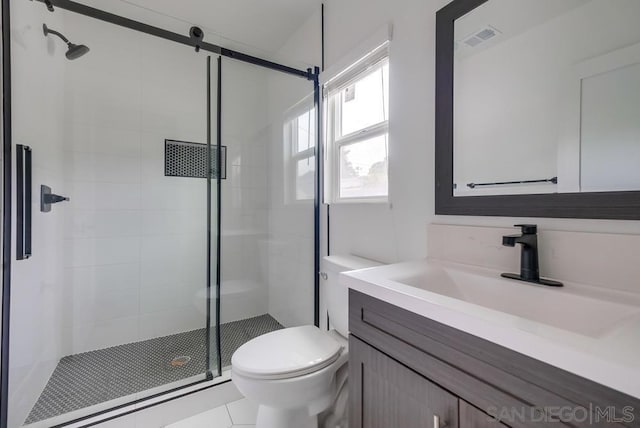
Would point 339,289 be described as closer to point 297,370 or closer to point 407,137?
point 297,370

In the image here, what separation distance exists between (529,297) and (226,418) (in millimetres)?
1514

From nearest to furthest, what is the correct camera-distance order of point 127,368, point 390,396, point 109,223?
point 390,396 → point 127,368 → point 109,223

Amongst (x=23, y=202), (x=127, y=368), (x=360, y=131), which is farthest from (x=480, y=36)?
(x=127, y=368)

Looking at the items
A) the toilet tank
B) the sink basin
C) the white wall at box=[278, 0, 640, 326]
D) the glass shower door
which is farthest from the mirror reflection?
the glass shower door

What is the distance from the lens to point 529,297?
0.79m

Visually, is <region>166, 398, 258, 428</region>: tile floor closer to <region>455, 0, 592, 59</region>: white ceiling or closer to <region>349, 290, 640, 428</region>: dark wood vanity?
<region>349, 290, 640, 428</region>: dark wood vanity

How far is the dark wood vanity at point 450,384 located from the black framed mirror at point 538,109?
1.81 ft

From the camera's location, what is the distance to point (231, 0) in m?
1.85

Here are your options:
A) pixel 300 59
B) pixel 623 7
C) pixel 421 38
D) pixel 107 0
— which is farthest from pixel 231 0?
pixel 623 7

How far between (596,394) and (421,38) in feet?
4.39

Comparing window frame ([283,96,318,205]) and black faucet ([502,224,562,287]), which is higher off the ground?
window frame ([283,96,318,205])

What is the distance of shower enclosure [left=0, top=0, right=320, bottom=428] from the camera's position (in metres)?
1.56

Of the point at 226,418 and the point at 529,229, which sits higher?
the point at 529,229

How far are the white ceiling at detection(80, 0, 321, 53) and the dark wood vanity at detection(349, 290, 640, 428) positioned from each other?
2012 millimetres
